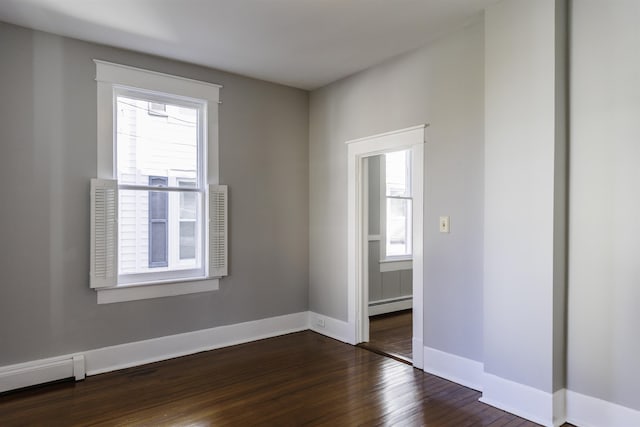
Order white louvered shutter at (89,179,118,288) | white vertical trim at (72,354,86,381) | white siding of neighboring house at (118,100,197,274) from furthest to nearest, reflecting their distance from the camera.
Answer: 1. white siding of neighboring house at (118,100,197,274)
2. white louvered shutter at (89,179,118,288)
3. white vertical trim at (72,354,86,381)

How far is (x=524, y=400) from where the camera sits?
2.63 meters

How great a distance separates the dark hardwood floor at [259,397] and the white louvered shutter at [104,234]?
0.81m

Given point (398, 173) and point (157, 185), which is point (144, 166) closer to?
point (157, 185)

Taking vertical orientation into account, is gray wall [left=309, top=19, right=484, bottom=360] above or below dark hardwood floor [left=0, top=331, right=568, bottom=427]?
above

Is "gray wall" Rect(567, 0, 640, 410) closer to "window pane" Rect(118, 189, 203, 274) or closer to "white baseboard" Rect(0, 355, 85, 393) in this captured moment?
"window pane" Rect(118, 189, 203, 274)

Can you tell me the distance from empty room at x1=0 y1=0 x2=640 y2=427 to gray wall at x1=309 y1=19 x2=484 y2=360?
0.02 m

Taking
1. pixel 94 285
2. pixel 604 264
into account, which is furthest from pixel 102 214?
pixel 604 264

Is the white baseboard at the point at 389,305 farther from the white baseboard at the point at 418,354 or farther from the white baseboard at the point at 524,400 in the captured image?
the white baseboard at the point at 524,400

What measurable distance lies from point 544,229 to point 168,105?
330 cm

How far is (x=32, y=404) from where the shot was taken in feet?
9.27

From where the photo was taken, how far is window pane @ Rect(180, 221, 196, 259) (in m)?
3.89

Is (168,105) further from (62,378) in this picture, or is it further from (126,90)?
(62,378)

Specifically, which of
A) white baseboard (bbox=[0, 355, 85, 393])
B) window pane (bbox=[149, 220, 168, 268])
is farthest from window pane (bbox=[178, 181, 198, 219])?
white baseboard (bbox=[0, 355, 85, 393])

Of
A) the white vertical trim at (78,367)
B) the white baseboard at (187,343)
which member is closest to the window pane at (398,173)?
the white baseboard at (187,343)
